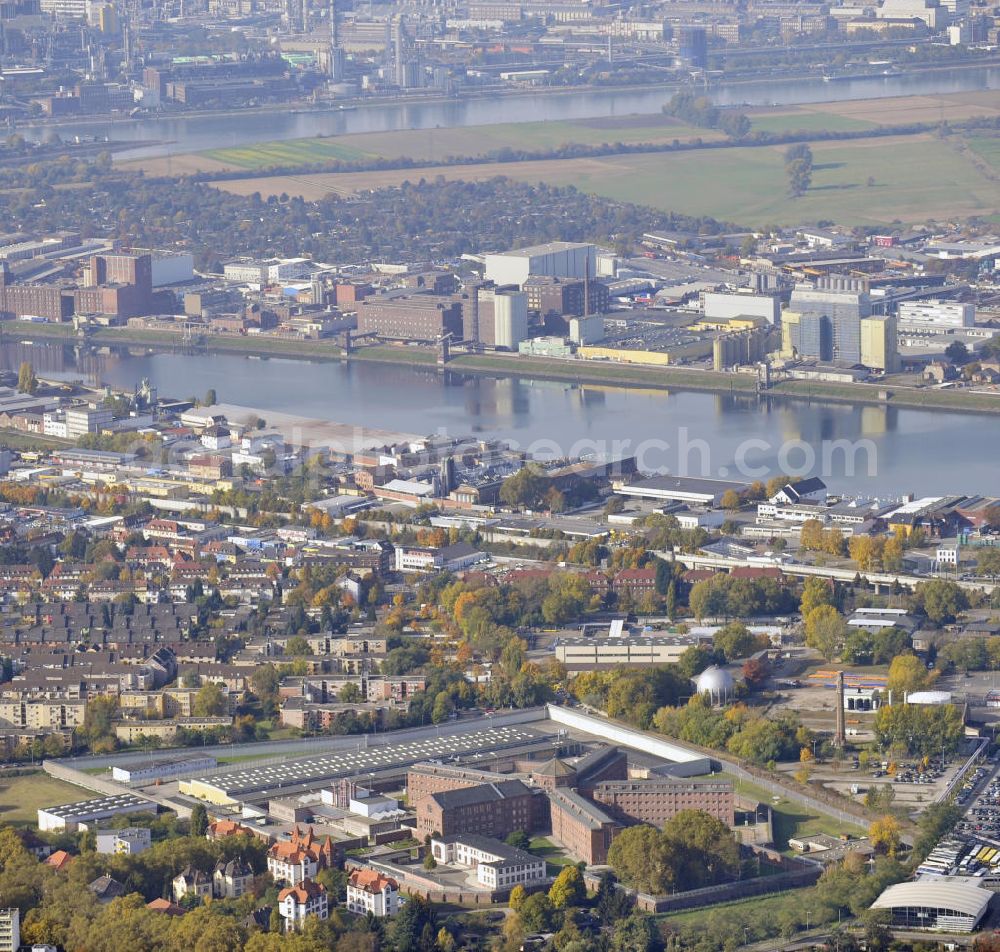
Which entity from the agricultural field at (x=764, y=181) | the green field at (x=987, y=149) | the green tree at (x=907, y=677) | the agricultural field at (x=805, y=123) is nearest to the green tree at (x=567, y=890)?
the green tree at (x=907, y=677)

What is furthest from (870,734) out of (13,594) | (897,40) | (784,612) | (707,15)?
(707,15)

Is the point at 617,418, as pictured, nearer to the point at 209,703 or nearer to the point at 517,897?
the point at 209,703

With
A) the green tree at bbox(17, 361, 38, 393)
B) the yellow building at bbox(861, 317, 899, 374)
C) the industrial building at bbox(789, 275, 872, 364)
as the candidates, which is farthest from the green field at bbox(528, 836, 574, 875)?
the industrial building at bbox(789, 275, 872, 364)

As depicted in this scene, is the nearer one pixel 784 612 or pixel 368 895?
pixel 368 895

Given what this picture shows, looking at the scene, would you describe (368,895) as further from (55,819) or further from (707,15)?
(707,15)

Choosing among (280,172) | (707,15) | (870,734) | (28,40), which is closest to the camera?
(870,734)

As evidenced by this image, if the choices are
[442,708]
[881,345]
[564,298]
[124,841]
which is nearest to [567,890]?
[124,841]

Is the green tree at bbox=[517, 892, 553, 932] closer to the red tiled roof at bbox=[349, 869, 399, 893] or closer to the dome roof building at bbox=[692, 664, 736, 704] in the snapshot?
the red tiled roof at bbox=[349, 869, 399, 893]
